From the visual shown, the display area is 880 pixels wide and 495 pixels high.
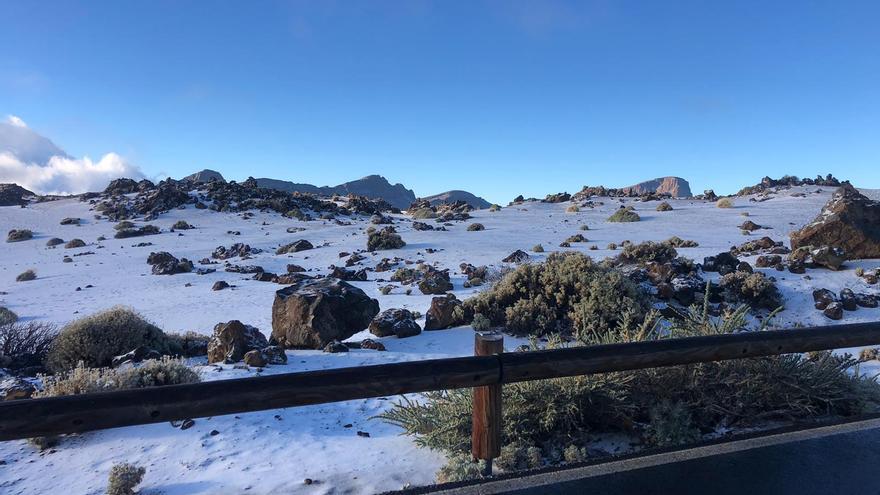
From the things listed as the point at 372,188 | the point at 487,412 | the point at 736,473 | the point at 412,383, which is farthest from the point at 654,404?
the point at 372,188

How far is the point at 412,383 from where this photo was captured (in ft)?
11.3

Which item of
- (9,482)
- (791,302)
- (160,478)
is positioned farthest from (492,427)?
(791,302)

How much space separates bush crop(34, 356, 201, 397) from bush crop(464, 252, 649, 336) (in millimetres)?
5346

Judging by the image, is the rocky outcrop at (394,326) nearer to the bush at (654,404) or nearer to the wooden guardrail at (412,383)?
the bush at (654,404)

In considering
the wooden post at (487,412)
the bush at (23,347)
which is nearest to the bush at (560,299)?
the wooden post at (487,412)

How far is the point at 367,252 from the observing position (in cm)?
2438

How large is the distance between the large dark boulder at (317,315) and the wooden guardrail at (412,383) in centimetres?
623

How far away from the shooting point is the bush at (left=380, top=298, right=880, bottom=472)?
195 inches

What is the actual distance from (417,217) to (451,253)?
58.0 ft

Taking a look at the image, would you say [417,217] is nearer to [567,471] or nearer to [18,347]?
[18,347]

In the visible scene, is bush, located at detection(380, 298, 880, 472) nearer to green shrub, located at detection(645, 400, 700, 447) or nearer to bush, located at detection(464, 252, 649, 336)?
green shrub, located at detection(645, 400, 700, 447)

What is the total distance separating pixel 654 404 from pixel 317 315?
20.5ft

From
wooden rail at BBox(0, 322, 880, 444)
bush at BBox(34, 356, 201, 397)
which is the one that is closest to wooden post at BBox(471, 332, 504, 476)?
wooden rail at BBox(0, 322, 880, 444)

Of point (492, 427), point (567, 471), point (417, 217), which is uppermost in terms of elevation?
point (417, 217)
